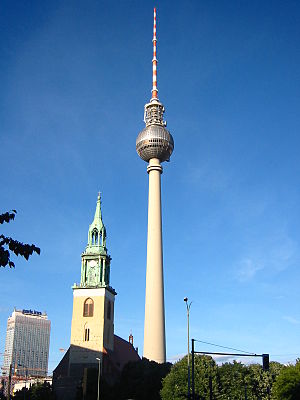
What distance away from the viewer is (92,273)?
98688 millimetres

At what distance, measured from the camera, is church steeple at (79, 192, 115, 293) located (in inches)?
3844

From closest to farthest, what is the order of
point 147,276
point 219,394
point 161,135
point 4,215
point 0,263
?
1. point 0,263
2. point 4,215
3. point 219,394
4. point 147,276
5. point 161,135

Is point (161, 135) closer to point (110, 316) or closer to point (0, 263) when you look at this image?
point (110, 316)

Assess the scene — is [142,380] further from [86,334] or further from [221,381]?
[86,334]

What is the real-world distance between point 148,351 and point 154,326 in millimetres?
4463

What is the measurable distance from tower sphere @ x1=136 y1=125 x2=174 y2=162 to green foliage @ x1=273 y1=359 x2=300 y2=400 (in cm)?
6029

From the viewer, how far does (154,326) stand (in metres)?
94.4

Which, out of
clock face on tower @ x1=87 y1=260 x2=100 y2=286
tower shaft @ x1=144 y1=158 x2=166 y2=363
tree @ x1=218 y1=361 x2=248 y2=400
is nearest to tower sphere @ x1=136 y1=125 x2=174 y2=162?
tower shaft @ x1=144 y1=158 x2=166 y2=363

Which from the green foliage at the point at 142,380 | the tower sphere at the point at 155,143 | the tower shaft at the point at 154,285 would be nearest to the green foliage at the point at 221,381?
the green foliage at the point at 142,380

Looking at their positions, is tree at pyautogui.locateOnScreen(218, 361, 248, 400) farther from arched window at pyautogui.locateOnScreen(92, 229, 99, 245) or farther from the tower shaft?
arched window at pyautogui.locateOnScreen(92, 229, 99, 245)

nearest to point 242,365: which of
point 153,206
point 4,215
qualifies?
point 153,206

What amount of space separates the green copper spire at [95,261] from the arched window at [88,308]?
2718 millimetres

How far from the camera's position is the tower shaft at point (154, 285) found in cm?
9331

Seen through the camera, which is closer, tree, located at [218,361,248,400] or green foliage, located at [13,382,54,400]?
tree, located at [218,361,248,400]
